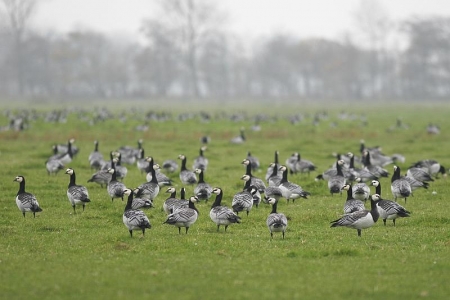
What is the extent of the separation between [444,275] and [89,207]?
38.3 feet

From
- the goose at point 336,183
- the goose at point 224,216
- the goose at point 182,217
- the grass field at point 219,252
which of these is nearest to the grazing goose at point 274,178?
the grass field at point 219,252

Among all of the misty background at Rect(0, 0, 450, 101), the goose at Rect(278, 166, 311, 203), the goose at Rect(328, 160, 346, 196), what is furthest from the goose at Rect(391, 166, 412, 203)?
the misty background at Rect(0, 0, 450, 101)

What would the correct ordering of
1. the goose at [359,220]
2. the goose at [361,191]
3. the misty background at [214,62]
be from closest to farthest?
1. the goose at [359,220]
2. the goose at [361,191]
3. the misty background at [214,62]

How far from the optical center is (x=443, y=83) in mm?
111688

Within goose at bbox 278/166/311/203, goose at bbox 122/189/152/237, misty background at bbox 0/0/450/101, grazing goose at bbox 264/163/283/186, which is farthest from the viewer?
misty background at bbox 0/0/450/101

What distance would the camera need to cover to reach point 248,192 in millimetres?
18625

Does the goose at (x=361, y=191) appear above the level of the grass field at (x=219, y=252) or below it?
above

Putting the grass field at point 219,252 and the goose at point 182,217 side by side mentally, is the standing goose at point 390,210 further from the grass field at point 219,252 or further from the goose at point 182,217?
the goose at point 182,217

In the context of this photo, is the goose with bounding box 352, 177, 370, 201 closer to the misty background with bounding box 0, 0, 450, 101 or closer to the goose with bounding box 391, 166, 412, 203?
the goose with bounding box 391, 166, 412, 203

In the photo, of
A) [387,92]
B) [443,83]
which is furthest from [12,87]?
[443,83]

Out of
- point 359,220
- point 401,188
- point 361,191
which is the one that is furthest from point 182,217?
point 401,188

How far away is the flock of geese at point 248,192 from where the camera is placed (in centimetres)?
1573

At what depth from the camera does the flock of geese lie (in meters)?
15.7

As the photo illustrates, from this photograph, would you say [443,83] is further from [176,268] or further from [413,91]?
[176,268]
